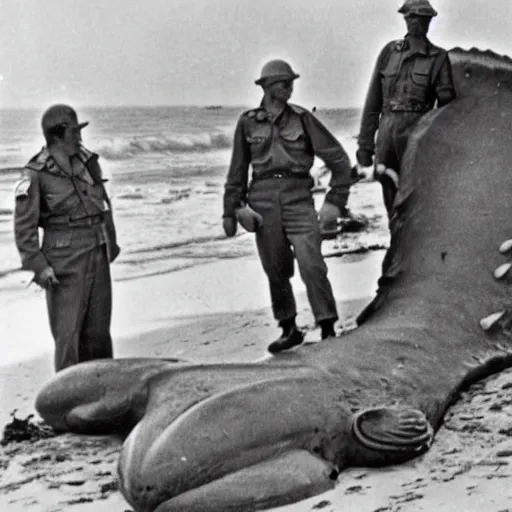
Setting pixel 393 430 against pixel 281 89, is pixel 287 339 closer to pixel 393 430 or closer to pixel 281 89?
pixel 281 89

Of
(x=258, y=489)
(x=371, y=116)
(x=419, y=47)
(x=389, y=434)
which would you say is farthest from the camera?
(x=371, y=116)

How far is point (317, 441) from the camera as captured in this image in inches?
207

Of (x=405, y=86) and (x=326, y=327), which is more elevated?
(x=405, y=86)

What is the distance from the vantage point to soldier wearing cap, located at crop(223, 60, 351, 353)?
704 cm

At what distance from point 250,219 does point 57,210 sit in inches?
48.2

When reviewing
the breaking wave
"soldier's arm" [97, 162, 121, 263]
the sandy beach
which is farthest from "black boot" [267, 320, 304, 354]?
the breaking wave

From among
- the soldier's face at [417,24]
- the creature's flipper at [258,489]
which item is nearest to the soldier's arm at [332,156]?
the soldier's face at [417,24]

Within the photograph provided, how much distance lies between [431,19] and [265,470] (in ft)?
12.1

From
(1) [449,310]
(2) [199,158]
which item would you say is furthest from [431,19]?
(2) [199,158]

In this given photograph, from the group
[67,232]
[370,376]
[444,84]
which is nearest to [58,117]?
[67,232]

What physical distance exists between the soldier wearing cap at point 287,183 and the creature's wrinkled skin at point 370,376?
408 mm

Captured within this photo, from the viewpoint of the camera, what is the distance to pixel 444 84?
7.35 metres

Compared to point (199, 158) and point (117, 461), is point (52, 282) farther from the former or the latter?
point (199, 158)

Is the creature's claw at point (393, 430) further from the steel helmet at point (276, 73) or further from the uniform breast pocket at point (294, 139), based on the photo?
the steel helmet at point (276, 73)
